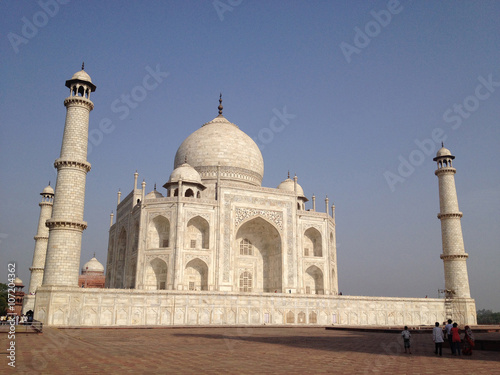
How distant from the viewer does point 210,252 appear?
26.1 metres

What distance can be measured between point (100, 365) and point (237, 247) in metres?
22.2

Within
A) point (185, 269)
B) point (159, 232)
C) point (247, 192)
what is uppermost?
point (247, 192)

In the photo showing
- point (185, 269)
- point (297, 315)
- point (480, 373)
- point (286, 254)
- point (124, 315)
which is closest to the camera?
point (480, 373)

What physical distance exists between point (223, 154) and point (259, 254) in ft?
25.0

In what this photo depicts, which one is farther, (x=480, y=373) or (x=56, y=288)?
(x=56, y=288)

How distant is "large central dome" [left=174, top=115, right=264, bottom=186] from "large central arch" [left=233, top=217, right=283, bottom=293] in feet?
13.7

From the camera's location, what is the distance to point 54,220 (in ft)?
63.9

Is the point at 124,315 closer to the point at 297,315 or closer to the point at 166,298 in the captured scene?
the point at 166,298

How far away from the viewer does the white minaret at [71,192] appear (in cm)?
1911

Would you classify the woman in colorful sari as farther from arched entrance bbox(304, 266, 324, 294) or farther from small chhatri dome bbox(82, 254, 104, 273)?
small chhatri dome bbox(82, 254, 104, 273)

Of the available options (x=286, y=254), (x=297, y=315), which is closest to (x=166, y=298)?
(x=297, y=315)

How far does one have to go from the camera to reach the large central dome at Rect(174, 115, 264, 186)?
3178 cm

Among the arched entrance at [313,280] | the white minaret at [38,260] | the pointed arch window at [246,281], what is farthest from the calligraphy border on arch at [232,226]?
the white minaret at [38,260]

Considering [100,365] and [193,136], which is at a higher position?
[193,136]
